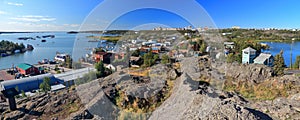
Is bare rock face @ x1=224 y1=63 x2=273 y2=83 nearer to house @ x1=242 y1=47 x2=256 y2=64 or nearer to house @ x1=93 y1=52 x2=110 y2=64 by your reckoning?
house @ x1=242 y1=47 x2=256 y2=64

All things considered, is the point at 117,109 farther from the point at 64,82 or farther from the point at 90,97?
the point at 64,82

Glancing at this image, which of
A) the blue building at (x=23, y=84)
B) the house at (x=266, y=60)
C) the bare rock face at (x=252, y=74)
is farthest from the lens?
the house at (x=266, y=60)

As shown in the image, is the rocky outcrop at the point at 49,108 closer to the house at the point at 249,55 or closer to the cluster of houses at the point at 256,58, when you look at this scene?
the cluster of houses at the point at 256,58

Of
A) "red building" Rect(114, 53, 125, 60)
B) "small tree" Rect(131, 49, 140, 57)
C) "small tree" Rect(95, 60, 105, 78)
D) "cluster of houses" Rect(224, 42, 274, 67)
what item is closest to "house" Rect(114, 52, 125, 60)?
"red building" Rect(114, 53, 125, 60)

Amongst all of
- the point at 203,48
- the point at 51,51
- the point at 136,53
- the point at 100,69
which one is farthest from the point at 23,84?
the point at 51,51

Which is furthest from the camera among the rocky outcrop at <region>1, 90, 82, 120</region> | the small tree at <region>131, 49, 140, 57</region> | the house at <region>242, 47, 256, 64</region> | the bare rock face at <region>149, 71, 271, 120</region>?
the house at <region>242, 47, 256, 64</region>

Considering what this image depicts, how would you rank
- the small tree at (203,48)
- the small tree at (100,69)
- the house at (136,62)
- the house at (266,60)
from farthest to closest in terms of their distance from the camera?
the small tree at (203,48) → the house at (266,60) → the house at (136,62) → the small tree at (100,69)

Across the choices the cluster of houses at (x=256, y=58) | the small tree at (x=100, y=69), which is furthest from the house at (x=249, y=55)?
the small tree at (x=100, y=69)

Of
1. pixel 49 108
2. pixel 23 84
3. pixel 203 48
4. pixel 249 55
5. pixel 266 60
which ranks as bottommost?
pixel 23 84

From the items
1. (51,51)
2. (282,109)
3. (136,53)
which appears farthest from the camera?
(51,51)

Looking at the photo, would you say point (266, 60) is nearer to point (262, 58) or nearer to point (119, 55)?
point (262, 58)

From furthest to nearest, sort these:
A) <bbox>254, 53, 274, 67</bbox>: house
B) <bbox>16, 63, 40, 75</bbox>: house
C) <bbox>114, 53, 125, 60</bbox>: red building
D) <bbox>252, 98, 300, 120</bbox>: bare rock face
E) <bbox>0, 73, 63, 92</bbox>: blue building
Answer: <bbox>16, 63, 40, 75</bbox>: house
<bbox>254, 53, 274, 67</bbox>: house
<bbox>114, 53, 125, 60</bbox>: red building
<bbox>0, 73, 63, 92</bbox>: blue building
<bbox>252, 98, 300, 120</bbox>: bare rock face

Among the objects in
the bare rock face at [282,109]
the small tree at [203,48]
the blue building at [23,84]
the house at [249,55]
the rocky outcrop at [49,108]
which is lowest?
the blue building at [23,84]
